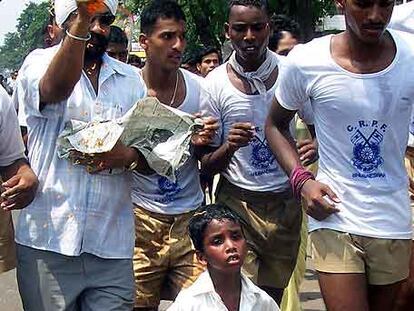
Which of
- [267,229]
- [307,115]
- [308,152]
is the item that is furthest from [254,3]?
[267,229]

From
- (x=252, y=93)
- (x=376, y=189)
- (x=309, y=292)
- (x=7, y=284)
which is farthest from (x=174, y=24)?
(x=7, y=284)

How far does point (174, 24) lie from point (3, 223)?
1493 mm

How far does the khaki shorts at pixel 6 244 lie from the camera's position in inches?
152

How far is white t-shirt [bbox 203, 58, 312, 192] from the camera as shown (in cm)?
492

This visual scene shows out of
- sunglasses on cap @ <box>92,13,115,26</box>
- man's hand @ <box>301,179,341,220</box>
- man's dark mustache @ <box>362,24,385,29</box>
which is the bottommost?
man's hand @ <box>301,179,341,220</box>

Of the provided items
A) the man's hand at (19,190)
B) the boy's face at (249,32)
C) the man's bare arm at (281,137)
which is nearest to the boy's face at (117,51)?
the boy's face at (249,32)

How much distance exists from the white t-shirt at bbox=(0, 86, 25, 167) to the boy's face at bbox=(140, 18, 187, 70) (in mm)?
1164

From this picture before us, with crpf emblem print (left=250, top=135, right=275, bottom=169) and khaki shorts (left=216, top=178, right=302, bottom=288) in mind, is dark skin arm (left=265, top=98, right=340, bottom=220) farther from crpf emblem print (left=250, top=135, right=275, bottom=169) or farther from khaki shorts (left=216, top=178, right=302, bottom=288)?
khaki shorts (left=216, top=178, right=302, bottom=288)

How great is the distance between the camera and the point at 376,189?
3.71 m

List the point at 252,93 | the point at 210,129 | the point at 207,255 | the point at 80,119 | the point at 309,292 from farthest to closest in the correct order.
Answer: the point at 309,292, the point at 252,93, the point at 210,129, the point at 207,255, the point at 80,119

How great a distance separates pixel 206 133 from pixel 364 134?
108 centimetres

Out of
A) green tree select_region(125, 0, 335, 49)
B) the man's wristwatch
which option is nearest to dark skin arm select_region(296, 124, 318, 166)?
the man's wristwatch

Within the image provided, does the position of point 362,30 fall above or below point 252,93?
above

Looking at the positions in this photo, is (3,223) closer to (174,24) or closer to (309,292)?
(174,24)
